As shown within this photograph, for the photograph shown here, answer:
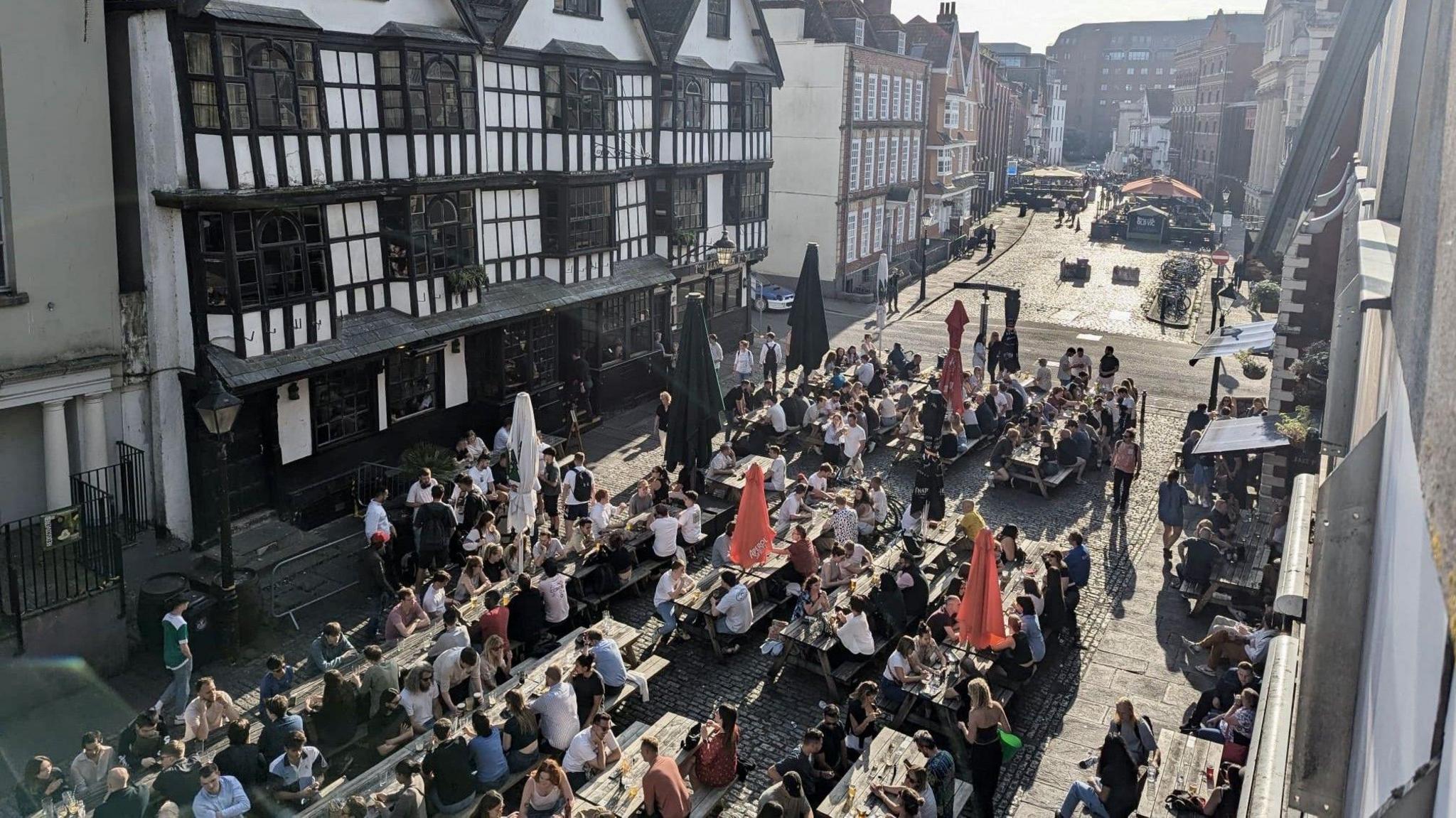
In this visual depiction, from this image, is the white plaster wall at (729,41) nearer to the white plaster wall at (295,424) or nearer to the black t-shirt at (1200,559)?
the white plaster wall at (295,424)

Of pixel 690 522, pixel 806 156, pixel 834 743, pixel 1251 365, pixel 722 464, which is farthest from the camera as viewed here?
pixel 806 156

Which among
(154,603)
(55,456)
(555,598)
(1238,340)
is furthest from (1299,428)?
(55,456)

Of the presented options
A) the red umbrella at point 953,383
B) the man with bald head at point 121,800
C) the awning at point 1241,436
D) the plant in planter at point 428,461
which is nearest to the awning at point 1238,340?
the awning at point 1241,436

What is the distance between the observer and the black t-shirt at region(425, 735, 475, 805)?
33.8 ft

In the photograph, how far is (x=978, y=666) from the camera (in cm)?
1302

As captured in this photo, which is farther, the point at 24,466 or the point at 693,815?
the point at 24,466

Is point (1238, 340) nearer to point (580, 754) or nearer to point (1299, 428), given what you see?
point (1299, 428)

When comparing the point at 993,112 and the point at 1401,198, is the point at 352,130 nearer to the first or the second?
the point at 1401,198

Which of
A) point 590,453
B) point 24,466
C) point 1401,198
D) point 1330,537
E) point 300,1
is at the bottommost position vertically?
point 590,453

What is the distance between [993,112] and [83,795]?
2956 inches

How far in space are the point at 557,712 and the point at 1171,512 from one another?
11.3 meters

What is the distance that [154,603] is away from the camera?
14.9 m

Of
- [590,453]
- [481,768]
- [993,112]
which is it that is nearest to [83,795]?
[481,768]

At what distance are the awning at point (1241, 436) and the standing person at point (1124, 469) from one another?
1.13 metres
